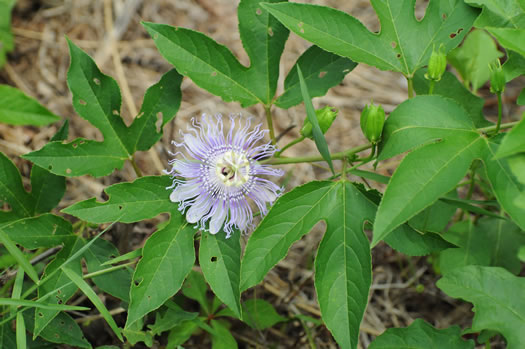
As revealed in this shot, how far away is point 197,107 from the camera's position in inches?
98.9

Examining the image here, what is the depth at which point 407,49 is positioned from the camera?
146 cm

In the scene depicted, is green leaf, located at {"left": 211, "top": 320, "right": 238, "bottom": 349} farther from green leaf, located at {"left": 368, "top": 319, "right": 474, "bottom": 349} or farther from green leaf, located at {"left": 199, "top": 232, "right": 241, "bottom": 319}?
green leaf, located at {"left": 368, "top": 319, "right": 474, "bottom": 349}

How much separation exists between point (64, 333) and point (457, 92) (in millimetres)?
1441

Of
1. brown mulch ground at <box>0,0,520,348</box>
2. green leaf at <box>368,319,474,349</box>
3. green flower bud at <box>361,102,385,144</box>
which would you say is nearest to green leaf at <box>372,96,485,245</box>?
green flower bud at <box>361,102,385,144</box>

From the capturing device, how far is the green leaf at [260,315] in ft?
5.84

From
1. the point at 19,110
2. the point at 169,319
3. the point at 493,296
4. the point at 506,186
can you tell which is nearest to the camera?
the point at 506,186

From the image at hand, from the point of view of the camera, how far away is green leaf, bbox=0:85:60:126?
184cm

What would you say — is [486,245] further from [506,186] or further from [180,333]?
[180,333]

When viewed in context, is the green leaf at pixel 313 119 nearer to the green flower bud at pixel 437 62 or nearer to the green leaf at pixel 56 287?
the green flower bud at pixel 437 62

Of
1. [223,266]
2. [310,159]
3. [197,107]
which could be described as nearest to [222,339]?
[223,266]

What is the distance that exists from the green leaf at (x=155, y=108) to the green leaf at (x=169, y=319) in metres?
0.51

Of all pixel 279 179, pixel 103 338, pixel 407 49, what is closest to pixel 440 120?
pixel 407 49

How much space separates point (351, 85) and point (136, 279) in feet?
5.52

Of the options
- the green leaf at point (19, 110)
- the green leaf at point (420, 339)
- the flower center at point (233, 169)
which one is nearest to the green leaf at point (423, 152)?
the flower center at point (233, 169)
